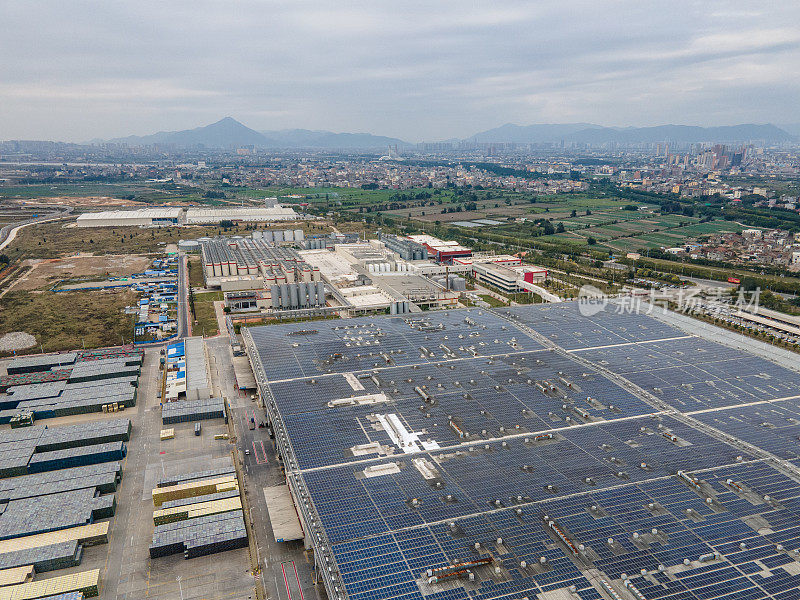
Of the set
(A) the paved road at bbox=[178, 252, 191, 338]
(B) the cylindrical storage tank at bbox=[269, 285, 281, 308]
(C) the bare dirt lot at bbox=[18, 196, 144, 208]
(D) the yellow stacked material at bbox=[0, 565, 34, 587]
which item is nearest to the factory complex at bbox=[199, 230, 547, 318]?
(B) the cylindrical storage tank at bbox=[269, 285, 281, 308]

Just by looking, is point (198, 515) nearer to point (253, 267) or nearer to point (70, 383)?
point (70, 383)

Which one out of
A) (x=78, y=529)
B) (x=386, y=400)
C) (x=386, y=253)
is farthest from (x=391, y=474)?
(x=386, y=253)

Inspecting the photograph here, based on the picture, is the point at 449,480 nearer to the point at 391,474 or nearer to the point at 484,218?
the point at 391,474

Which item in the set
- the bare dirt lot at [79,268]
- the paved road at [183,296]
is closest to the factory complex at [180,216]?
the bare dirt lot at [79,268]

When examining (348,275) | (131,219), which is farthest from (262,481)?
(131,219)

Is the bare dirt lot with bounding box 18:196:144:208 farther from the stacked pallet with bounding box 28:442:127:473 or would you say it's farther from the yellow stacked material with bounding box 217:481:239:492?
the yellow stacked material with bounding box 217:481:239:492

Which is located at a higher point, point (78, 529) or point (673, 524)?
point (673, 524)

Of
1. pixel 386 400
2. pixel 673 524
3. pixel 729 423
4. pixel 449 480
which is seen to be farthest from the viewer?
pixel 386 400
